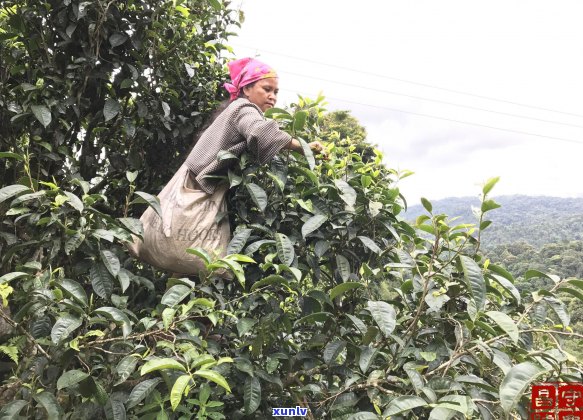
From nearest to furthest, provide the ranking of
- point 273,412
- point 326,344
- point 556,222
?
1. point 273,412
2. point 326,344
3. point 556,222

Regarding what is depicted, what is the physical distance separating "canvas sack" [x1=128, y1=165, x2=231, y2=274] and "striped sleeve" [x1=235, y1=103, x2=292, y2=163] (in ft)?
0.71

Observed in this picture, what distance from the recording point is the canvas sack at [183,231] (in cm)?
149

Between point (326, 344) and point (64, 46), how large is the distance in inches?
57.3

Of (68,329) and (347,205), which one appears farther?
(347,205)

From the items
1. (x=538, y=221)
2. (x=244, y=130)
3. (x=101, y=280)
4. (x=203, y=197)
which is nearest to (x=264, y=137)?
(x=244, y=130)

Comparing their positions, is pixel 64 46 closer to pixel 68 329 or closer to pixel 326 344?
pixel 68 329

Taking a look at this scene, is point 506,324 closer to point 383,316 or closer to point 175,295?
point 383,316

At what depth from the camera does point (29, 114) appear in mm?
1641

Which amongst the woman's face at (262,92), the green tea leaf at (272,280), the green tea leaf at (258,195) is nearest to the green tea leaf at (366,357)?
the green tea leaf at (272,280)

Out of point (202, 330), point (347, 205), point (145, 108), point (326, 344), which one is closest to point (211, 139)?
point (145, 108)

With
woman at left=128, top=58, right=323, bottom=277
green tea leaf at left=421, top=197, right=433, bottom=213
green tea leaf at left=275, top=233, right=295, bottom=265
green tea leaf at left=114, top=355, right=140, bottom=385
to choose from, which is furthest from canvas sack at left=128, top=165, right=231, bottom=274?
green tea leaf at left=421, top=197, right=433, bottom=213

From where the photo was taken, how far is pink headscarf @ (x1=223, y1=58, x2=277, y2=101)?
1733mm

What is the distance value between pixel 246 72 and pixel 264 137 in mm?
443

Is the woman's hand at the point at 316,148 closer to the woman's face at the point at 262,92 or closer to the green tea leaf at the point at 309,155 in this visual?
the green tea leaf at the point at 309,155
